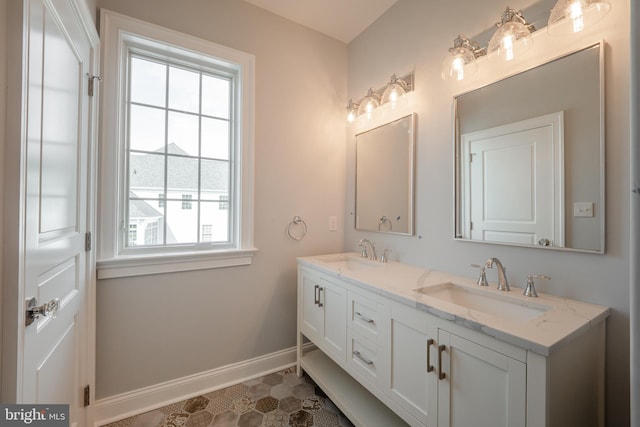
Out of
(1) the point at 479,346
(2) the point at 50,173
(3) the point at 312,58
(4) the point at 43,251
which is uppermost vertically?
(3) the point at 312,58

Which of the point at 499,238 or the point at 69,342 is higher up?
the point at 499,238

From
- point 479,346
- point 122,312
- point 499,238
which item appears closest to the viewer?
point 479,346

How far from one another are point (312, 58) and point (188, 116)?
1088mm

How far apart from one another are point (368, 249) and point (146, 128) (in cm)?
173

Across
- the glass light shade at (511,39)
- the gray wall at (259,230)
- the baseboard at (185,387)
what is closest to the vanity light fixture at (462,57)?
the glass light shade at (511,39)

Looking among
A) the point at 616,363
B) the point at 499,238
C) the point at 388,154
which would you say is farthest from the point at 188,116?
the point at 616,363

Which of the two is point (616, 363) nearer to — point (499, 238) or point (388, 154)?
point (499, 238)

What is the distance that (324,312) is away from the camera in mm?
1735

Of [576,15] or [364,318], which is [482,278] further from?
[576,15]

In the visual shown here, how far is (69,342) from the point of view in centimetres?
123

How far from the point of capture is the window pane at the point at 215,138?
6.44 feet

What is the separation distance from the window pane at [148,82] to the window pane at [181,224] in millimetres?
668

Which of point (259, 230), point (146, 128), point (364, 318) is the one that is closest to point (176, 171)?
point (146, 128)

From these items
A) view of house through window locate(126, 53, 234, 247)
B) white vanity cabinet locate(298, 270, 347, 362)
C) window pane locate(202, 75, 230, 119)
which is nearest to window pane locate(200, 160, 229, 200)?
view of house through window locate(126, 53, 234, 247)
